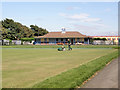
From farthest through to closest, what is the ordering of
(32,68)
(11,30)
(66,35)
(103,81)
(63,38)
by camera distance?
(11,30) < (66,35) < (63,38) < (32,68) < (103,81)

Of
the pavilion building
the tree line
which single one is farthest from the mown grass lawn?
the tree line

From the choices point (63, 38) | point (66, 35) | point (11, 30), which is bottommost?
point (63, 38)

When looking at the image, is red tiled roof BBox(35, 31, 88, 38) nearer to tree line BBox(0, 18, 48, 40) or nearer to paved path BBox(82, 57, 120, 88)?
tree line BBox(0, 18, 48, 40)

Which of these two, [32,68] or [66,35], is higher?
[66,35]

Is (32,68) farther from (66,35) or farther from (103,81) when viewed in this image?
(66,35)

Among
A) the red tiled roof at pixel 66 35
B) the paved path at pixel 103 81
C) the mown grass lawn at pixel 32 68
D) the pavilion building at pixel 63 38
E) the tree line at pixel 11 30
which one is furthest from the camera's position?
the tree line at pixel 11 30

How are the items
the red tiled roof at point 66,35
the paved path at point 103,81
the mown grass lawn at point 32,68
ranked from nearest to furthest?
the paved path at point 103,81 → the mown grass lawn at point 32,68 → the red tiled roof at point 66,35

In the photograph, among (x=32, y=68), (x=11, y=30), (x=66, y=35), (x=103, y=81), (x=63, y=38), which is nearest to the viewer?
(x=103, y=81)

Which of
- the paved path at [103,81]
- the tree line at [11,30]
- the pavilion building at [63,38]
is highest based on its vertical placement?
the tree line at [11,30]

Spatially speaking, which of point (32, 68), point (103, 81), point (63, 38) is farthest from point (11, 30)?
point (103, 81)

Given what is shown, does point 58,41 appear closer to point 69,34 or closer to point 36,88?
point 69,34

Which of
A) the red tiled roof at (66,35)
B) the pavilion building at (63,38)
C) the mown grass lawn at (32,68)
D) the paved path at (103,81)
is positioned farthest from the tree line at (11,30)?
the paved path at (103,81)

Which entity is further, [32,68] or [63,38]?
[63,38]

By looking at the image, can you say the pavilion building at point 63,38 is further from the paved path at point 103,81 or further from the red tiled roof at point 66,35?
the paved path at point 103,81
